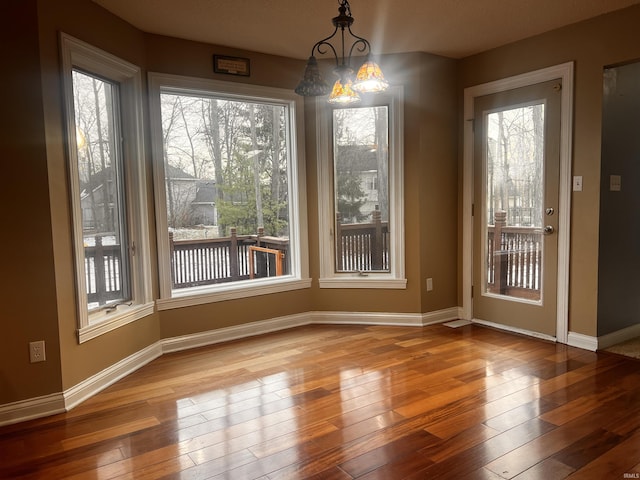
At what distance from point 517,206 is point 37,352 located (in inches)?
146

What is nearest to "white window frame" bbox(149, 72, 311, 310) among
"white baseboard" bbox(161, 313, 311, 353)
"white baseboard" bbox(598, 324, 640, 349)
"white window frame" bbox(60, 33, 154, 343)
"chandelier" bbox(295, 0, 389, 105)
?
"white window frame" bbox(60, 33, 154, 343)

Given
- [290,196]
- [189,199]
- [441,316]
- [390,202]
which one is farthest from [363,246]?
[189,199]

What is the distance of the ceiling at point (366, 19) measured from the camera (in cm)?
314

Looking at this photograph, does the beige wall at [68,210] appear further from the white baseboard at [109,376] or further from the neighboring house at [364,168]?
the neighboring house at [364,168]

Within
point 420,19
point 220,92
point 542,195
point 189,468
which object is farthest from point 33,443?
point 542,195

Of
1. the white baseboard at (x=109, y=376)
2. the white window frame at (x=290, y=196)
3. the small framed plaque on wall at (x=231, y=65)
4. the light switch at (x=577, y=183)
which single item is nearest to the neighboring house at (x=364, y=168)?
the white window frame at (x=290, y=196)

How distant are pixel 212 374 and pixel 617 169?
11.0 feet

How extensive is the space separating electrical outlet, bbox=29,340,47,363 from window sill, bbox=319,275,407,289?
95.3 inches

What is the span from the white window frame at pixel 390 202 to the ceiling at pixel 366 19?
0.54m

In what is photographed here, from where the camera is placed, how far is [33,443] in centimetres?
245

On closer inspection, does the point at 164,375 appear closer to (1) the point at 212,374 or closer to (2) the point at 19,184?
(1) the point at 212,374

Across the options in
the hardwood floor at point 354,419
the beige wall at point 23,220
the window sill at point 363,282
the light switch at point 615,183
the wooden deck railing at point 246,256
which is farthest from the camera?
the window sill at point 363,282

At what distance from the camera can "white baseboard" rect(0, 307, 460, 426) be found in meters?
2.75

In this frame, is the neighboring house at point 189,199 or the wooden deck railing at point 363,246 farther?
the wooden deck railing at point 363,246
